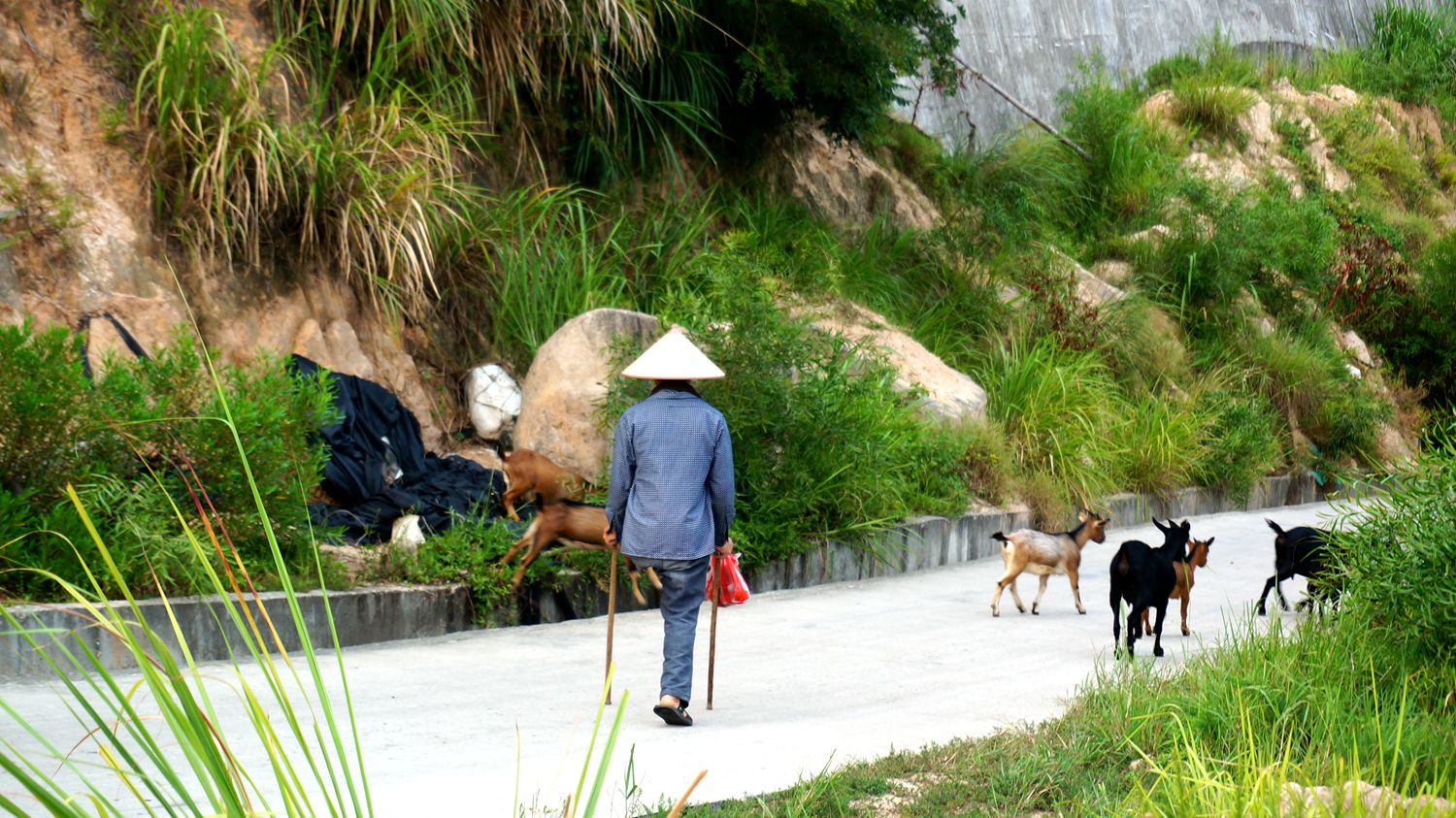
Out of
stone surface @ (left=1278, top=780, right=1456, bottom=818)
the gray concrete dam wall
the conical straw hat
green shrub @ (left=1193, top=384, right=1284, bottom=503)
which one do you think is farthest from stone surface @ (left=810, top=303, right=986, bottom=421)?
stone surface @ (left=1278, top=780, right=1456, bottom=818)

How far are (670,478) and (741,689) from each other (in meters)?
1.28

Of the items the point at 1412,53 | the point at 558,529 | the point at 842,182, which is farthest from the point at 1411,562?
the point at 1412,53

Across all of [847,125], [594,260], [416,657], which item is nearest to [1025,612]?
[416,657]

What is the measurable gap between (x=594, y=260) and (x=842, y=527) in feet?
13.1

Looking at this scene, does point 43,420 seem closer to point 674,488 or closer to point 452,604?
point 452,604

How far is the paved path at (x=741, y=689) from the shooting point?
18.7 ft

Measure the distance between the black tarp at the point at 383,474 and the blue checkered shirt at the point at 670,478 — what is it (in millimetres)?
3011

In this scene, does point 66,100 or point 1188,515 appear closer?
point 66,100

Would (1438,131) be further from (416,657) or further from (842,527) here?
(416,657)

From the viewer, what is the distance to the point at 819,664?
823 centimetres

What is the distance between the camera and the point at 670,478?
23.2 ft

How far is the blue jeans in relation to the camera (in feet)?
22.1

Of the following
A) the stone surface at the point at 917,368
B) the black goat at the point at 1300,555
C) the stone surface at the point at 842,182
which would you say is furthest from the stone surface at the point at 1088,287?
the black goat at the point at 1300,555

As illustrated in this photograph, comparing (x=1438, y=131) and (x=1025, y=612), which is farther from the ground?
(x=1438, y=131)
